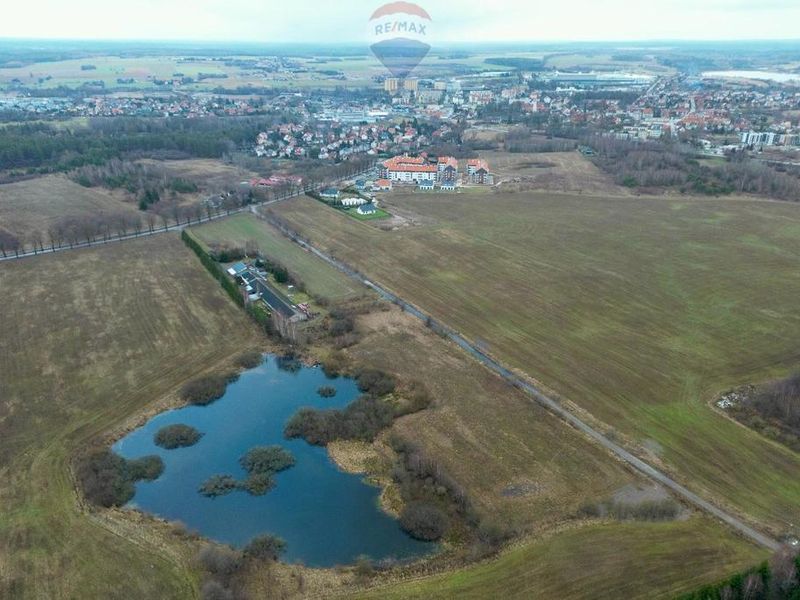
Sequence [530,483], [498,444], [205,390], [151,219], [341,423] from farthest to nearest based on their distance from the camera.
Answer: [151,219], [205,390], [341,423], [498,444], [530,483]

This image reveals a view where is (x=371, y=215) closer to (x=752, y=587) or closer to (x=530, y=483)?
(x=530, y=483)

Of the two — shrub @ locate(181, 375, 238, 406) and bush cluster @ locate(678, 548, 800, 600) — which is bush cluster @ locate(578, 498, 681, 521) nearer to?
bush cluster @ locate(678, 548, 800, 600)

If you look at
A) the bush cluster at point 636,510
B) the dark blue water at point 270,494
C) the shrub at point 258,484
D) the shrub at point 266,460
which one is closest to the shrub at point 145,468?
the dark blue water at point 270,494

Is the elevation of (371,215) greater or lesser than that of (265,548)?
greater

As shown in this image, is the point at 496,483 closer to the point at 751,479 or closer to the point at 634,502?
the point at 634,502

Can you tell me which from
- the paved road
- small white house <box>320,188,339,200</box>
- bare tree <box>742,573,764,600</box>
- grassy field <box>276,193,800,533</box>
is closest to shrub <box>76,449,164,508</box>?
the paved road

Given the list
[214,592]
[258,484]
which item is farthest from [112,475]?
[214,592]

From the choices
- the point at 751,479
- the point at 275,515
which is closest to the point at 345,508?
the point at 275,515
